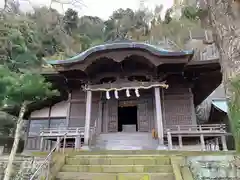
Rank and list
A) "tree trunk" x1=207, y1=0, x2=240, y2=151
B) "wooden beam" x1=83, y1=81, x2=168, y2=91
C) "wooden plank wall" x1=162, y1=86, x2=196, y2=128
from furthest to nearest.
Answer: "wooden plank wall" x1=162, y1=86, x2=196, y2=128, "wooden beam" x1=83, y1=81, x2=168, y2=91, "tree trunk" x1=207, y1=0, x2=240, y2=151

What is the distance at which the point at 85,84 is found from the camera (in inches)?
477

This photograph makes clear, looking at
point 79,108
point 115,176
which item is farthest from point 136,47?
point 115,176

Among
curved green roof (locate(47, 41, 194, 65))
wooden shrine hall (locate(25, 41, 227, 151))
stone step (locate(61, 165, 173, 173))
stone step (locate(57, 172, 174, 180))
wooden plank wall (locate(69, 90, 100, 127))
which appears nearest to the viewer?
stone step (locate(57, 172, 174, 180))

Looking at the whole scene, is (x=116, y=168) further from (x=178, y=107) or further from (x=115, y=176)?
(x=178, y=107)

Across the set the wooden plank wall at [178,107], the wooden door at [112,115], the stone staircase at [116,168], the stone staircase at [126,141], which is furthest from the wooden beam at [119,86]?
the stone staircase at [116,168]

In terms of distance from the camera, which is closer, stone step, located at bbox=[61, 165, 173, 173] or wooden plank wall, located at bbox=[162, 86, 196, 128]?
stone step, located at bbox=[61, 165, 173, 173]

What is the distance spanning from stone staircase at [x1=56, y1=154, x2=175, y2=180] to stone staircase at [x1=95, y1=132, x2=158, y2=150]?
14.0 feet

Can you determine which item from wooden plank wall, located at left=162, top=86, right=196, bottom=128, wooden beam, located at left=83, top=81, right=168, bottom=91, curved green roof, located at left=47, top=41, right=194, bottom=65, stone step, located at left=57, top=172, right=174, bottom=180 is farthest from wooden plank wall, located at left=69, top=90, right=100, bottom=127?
stone step, located at left=57, top=172, right=174, bottom=180

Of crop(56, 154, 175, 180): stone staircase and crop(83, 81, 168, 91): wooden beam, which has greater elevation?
crop(83, 81, 168, 91): wooden beam

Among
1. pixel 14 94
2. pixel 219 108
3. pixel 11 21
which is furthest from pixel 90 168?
pixel 219 108

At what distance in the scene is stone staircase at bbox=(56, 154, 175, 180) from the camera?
5426 millimetres

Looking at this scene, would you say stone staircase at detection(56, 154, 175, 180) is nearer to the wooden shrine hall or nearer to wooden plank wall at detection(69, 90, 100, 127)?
the wooden shrine hall

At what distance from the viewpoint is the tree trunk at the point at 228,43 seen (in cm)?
311

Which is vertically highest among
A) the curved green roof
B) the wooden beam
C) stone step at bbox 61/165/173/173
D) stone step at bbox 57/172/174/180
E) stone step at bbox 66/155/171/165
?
the curved green roof
